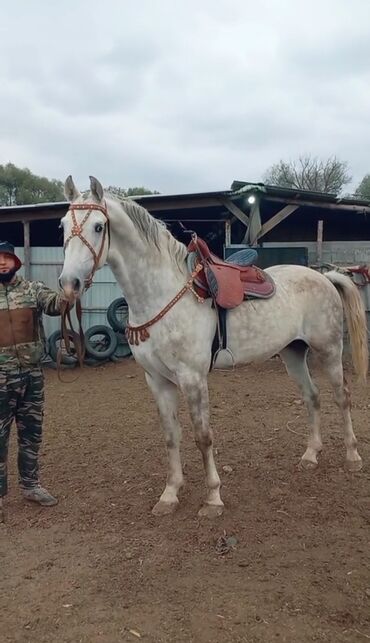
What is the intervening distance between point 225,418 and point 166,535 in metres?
2.56

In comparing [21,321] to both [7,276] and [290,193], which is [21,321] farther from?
[290,193]

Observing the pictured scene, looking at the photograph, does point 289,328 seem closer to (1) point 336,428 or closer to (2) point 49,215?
(1) point 336,428

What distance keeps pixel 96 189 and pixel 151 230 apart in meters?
0.50

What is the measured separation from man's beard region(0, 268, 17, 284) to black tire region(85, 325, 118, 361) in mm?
5505

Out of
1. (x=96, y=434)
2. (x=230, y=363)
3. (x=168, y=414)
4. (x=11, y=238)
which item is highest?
(x=11, y=238)

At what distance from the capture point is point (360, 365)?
4.26 m

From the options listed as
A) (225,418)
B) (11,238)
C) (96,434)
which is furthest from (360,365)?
(11,238)

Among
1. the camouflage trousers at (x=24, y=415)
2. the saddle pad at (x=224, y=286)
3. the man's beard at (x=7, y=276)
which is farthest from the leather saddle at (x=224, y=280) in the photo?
the camouflage trousers at (x=24, y=415)

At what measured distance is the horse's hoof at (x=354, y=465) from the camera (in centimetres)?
392

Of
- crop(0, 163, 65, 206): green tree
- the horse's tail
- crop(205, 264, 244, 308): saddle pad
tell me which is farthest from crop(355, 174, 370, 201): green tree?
crop(205, 264, 244, 308): saddle pad

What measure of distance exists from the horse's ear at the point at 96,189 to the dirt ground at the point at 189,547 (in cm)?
207

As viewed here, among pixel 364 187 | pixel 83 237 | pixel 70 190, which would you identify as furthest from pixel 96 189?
pixel 364 187

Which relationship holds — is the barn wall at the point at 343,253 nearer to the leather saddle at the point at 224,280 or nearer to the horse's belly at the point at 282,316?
the horse's belly at the point at 282,316

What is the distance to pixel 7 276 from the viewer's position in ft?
10.6
